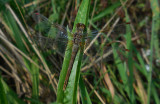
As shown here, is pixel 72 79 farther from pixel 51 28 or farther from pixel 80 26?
pixel 51 28

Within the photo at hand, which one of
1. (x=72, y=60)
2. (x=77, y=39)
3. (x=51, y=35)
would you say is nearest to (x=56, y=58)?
(x=51, y=35)

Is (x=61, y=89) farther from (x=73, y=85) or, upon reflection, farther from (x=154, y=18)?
(x=154, y=18)

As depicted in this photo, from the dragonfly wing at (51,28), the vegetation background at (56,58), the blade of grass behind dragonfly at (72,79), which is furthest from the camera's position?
the vegetation background at (56,58)

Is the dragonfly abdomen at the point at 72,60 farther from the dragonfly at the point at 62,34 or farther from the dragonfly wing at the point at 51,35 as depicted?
the dragonfly wing at the point at 51,35

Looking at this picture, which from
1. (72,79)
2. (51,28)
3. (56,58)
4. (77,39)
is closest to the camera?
(72,79)

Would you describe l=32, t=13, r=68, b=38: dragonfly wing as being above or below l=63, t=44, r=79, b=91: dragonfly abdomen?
above

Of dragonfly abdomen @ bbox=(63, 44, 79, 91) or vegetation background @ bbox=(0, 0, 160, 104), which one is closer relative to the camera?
dragonfly abdomen @ bbox=(63, 44, 79, 91)

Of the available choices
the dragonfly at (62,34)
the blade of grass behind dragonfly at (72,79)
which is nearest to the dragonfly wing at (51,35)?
the dragonfly at (62,34)

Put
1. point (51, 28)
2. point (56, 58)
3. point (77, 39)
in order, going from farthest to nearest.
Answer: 1. point (56, 58)
2. point (51, 28)
3. point (77, 39)

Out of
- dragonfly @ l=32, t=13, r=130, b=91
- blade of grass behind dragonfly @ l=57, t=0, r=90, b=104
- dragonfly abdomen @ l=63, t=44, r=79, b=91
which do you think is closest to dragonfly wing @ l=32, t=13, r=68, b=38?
dragonfly @ l=32, t=13, r=130, b=91

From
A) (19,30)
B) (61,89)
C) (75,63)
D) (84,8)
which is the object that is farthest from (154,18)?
(19,30)

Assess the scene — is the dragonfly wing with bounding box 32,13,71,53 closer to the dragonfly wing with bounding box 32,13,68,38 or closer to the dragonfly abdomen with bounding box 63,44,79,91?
the dragonfly wing with bounding box 32,13,68,38
